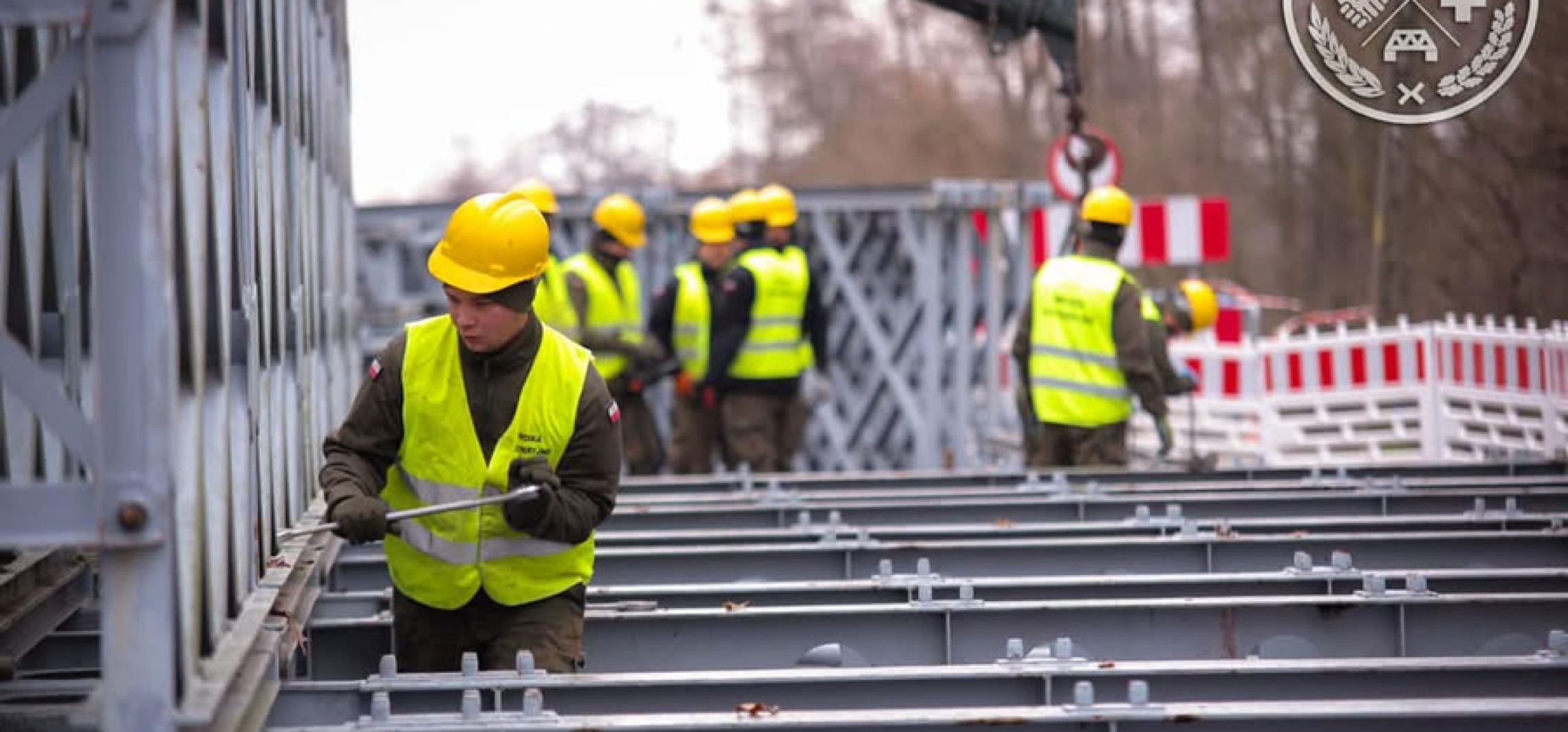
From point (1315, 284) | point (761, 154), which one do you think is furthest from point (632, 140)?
point (1315, 284)

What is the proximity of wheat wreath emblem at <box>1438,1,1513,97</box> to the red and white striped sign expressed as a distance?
5.90 metres

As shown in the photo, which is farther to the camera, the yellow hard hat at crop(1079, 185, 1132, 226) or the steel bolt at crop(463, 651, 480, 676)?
the yellow hard hat at crop(1079, 185, 1132, 226)

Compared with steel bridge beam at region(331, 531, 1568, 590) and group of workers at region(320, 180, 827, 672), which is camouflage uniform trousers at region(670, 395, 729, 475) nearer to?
steel bridge beam at region(331, 531, 1568, 590)

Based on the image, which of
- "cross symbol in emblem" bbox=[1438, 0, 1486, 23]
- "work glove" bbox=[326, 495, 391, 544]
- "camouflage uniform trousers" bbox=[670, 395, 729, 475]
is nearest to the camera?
"work glove" bbox=[326, 495, 391, 544]

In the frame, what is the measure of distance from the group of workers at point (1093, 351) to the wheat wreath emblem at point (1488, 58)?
1.57m

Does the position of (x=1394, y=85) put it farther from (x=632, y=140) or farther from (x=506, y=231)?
(x=632, y=140)

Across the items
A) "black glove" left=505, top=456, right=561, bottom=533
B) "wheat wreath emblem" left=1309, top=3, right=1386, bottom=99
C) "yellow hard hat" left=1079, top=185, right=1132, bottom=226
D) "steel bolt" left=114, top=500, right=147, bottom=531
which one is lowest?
"black glove" left=505, top=456, right=561, bottom=533

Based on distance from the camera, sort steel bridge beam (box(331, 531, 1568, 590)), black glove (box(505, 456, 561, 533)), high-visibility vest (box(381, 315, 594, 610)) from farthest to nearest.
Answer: steel bridge beam (box(331, 531, 1568, 590))
high-visibility vest (box(381, 315, 594, 610))
black glove (box(505, 456, 561, 533))

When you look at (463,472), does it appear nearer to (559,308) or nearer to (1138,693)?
(1138,693)

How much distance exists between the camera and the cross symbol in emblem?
9.46 m

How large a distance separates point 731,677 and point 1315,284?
29.4 metres

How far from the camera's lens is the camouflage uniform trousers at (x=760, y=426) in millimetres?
13844

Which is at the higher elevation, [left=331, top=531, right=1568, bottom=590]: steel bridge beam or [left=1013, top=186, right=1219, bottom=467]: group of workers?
[left=1013, top=186, right=1219, bottom=467]: group of workers

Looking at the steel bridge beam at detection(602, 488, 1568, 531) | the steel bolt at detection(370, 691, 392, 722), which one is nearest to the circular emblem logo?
the steel bridge beam at detection(602, 488, 1568, 531)
